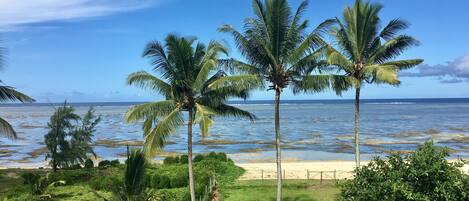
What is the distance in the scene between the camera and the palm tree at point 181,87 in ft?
55.8

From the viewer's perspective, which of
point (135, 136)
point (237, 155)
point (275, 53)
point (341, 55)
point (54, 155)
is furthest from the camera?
point (135, 136)

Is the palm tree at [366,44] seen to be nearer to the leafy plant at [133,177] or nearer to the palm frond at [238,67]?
the palm frond at [238,67]

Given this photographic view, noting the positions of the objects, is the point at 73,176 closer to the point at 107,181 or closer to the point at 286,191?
the point at 107,181

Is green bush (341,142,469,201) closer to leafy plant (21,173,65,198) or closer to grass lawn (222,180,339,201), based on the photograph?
grass lawn (222,180,339,201)

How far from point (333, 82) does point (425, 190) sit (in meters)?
6.45

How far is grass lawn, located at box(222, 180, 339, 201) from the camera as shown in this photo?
81.5ft

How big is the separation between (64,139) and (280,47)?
26354mm

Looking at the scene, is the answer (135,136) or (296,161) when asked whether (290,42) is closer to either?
(296,161)

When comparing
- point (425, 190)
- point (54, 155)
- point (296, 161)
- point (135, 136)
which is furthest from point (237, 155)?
point (425, 190)

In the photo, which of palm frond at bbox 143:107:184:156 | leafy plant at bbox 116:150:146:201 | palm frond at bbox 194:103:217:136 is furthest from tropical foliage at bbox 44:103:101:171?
leafy plant at bbox 116:150:146:201

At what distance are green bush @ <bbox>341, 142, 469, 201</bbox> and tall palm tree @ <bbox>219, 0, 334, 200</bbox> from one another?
544 cm

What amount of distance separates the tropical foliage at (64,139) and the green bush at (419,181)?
29.4 metres

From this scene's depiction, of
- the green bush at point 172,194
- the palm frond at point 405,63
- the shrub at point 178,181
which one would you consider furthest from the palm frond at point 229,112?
the shrub at point 178,181

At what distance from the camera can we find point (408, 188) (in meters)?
11.6
